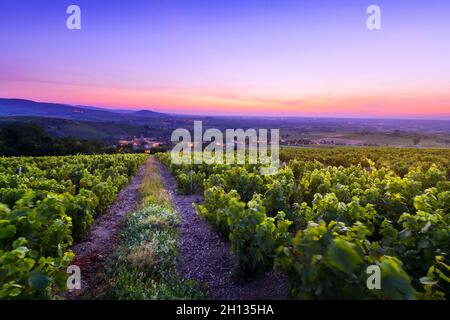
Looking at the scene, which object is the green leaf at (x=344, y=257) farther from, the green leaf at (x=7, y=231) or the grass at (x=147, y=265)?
the green leaf at (x=7, y=231)

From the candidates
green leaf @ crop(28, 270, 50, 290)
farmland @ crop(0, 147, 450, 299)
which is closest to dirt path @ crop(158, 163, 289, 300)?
farmland @ crop(0, 147, 450, 299)

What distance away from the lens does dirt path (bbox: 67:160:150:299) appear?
15.9 ft

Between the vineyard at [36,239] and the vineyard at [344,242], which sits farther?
the vineyard at [36,239]

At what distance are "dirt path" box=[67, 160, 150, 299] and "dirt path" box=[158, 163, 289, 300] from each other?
1645 millimetres

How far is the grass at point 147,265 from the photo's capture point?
4.28 meters

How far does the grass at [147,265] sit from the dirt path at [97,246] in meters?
0.26

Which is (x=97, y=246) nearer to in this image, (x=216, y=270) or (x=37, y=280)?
(x=216, y=270)

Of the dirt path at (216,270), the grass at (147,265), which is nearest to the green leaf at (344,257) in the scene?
the dirt path at (216,270)

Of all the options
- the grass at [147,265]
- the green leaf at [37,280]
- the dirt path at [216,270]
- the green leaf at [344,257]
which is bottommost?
the dirt path at [216,270]

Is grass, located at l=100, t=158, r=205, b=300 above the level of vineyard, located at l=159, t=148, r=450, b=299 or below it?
below

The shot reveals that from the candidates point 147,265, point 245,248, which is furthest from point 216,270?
point 147,265

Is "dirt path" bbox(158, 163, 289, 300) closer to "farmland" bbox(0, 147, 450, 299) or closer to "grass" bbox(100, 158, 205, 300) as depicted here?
"farmland" bbox(0, 147, 450, 299)

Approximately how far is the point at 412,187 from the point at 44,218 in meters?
7.90

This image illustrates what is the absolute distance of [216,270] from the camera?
17.9ft
